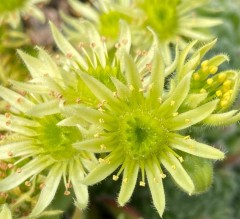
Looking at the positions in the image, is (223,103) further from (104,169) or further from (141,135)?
(104,169)

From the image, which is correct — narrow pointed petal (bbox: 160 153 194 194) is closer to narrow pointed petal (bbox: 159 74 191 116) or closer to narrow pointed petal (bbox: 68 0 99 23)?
narrow pointed petal (bbox: 159 74 191 116)

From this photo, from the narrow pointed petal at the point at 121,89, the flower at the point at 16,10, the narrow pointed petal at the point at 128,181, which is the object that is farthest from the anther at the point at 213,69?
the flower at the point at 16,10

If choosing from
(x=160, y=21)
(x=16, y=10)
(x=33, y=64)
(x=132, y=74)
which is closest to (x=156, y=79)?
(x=132, y=74)

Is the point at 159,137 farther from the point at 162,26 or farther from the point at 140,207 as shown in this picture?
the point at 140,207

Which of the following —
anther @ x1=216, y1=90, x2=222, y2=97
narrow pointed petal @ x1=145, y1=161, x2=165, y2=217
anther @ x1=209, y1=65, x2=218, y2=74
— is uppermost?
anther @ x1=209, y1=65, x2=218, y2=74

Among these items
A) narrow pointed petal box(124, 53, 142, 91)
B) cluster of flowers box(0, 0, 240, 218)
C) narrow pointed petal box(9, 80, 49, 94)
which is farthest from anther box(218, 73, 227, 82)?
narrow pointed petal box(9, 80, 49, 94)
